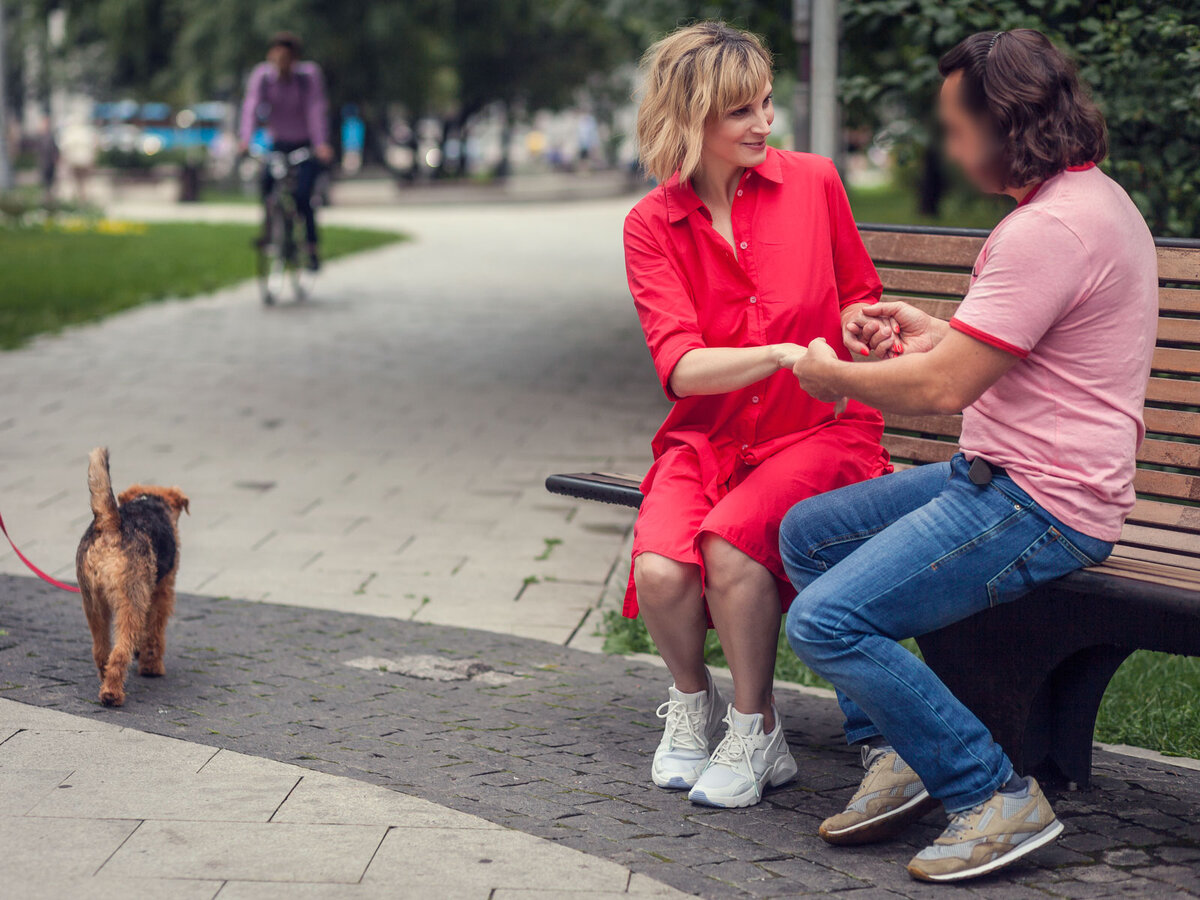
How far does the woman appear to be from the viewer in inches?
130

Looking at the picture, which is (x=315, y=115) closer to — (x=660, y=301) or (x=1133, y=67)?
(x=1133, y=67)

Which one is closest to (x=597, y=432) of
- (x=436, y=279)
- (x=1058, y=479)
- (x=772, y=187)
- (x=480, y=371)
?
(x=480, y=371)

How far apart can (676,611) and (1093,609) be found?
2.92 feet

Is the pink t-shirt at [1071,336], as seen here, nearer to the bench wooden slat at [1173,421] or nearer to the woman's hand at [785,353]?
the woman's hand at [785,353]

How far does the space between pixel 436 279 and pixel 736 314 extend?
12219 mm

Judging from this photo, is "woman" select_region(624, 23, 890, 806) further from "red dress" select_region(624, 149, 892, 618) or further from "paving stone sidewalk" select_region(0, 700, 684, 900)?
"paving stone sidewalk" select_region(0, 700, 684, 900)

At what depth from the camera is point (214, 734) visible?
3705mm

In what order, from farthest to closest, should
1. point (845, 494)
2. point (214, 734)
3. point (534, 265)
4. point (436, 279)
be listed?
point (534, 265) → point (436, 279) → point (214, 734) → point (845, 494)

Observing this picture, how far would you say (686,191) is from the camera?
137 inches

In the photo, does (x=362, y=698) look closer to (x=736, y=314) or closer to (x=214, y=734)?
(x=214, y=734)

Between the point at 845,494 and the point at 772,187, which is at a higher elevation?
the point at 772,187

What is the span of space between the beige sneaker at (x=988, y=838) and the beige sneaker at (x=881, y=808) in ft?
0.43

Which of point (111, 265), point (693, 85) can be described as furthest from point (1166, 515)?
point (111, 265)

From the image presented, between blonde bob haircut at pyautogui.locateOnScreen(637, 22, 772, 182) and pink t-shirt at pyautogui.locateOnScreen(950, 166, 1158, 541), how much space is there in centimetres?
74
